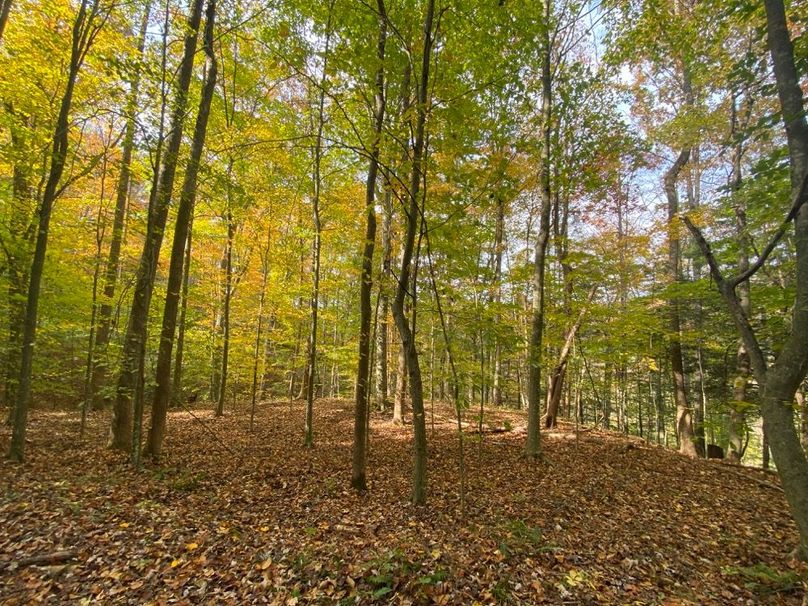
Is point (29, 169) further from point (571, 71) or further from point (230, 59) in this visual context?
point (571, 71)

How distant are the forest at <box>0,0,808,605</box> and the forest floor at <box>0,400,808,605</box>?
44mm

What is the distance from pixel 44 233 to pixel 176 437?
5729 mm

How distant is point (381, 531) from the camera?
196 inches

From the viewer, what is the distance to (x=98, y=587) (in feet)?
11.4

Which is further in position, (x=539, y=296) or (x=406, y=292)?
(x=539, y=296)

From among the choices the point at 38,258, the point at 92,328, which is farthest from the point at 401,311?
the point at 92,328

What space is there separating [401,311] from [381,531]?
3.10m

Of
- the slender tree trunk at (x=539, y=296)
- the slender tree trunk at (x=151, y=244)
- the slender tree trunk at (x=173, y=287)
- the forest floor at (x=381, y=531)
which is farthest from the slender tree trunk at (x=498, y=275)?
the slender tree trunk at (x=151, y=244)

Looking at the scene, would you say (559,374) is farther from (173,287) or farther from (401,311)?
(173,287)

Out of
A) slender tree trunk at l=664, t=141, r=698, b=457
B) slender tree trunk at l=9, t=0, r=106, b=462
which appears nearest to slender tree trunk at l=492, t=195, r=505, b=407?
slender tree trunk at l=664, t=141, r=698, b=457

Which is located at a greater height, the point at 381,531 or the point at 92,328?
the point at 92,328

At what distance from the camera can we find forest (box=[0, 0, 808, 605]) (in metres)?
3.91

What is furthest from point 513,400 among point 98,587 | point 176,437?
point 98,587

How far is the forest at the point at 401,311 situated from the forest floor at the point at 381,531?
4 cm
